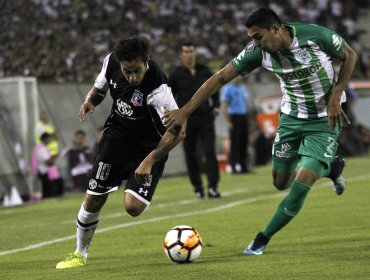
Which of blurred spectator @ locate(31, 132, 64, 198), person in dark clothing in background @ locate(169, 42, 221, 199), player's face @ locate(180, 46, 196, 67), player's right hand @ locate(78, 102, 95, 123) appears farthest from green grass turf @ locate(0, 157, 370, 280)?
player's face @ locate(180, 46, 196, 67)

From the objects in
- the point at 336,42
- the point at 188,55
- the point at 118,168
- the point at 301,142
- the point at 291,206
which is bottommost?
the point at 188,55

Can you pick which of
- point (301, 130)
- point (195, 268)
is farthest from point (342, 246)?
point (195, 268)

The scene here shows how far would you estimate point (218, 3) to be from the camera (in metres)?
31.5

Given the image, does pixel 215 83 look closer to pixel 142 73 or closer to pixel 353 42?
pixel 142 73

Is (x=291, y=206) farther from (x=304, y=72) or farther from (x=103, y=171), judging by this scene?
(x=103, y=171)

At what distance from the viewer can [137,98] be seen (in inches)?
308

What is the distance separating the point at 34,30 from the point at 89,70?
177 centimetres

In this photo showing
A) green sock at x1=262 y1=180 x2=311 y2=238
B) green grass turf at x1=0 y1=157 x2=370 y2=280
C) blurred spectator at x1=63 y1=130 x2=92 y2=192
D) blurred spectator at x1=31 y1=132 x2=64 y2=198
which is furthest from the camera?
blurred spectator at x1=63 y1=130 x2=92 y2=192

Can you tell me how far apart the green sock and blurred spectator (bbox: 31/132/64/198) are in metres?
10.6

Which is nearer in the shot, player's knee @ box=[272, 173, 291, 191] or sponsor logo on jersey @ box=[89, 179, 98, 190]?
sponsor logo on jersey @ box=[89, 179, 98, 190]

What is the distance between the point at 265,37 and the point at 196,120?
743 centimetres

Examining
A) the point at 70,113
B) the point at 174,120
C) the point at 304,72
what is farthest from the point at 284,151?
the point at 70,113

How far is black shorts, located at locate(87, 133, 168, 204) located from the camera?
26.6 ft

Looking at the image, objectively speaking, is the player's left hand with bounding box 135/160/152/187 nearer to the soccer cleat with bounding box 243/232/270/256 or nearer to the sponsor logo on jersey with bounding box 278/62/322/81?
the soccer cleat with bounding box 243/232/270/256
